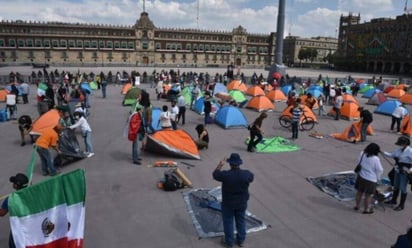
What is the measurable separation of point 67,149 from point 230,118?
7.51 metres

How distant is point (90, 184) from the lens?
771 centimetres

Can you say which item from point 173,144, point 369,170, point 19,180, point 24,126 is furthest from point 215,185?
point 24,126

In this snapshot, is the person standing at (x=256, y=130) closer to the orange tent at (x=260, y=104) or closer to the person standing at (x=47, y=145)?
the person standing at (x=47, y=145)

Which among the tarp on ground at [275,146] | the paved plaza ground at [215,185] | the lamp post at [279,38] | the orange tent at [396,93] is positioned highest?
the lamp post at [279,38]

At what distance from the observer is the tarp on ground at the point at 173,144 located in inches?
378

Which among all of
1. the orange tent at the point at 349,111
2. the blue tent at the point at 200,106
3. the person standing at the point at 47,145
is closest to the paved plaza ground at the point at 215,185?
the person standing at the point at 47,145

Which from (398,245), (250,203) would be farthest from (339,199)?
(398,245)

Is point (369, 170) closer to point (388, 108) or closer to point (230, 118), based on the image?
point (230, 118)

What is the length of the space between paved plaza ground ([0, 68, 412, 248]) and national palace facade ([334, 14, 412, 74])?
7334cm

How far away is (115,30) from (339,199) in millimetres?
87632

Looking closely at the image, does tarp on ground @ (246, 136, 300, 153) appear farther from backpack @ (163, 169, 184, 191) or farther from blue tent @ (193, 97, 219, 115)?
blue tent @ (193, 97, 219, 115)

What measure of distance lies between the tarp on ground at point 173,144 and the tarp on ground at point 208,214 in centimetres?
250

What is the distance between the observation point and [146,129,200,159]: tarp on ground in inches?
378

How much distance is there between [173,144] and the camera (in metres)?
9.62
